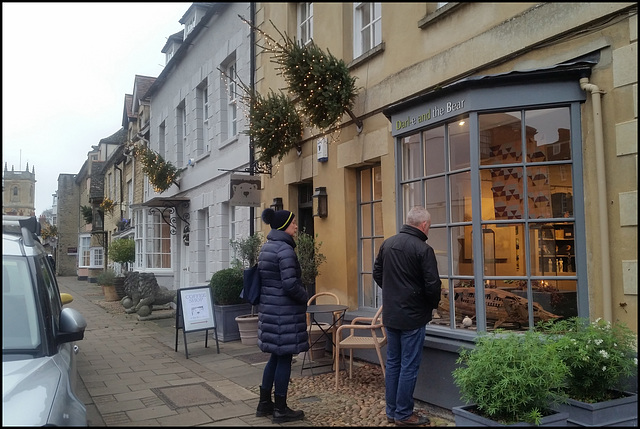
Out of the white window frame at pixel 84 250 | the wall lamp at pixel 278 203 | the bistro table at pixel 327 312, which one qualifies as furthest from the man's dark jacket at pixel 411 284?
the white window frame at pixel 84 250

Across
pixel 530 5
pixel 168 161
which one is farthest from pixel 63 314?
pixel 168 161

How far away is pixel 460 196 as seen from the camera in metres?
5.50

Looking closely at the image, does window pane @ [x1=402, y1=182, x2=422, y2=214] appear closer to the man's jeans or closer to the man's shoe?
the man's jeans

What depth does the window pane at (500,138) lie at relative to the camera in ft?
16.7

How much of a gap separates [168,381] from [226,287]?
290cm

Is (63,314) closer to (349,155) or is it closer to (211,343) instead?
(349,155)

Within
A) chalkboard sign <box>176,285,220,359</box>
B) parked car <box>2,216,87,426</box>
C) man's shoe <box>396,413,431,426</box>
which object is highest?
parked car <box>2,216,87,426</box>

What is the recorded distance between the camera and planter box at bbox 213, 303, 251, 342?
9398 mm

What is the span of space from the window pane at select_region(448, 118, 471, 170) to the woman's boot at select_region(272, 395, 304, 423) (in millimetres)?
2843

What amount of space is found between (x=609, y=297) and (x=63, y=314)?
161 inches

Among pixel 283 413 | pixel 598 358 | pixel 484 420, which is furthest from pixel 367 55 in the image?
pixel 484 420

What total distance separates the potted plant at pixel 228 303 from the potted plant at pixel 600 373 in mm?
6292

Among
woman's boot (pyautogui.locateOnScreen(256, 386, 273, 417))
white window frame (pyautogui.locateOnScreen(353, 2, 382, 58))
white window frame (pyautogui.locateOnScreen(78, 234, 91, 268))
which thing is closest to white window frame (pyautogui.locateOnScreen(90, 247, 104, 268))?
white window frame (pyautogui.locateOnScreen(78, 234, 91, 268))

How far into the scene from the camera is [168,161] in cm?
1639
